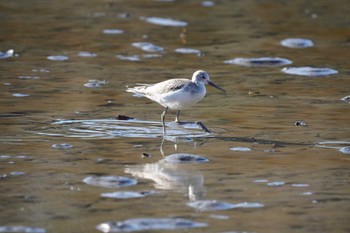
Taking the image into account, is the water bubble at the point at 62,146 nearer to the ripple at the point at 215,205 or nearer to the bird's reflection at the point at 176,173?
the bird's reflection at the point at 176,173

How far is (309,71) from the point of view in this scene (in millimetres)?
14266

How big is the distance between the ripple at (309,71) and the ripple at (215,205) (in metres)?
6.58

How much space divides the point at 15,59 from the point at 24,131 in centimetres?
456

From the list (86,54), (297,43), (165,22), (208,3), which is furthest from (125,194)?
(208,3)

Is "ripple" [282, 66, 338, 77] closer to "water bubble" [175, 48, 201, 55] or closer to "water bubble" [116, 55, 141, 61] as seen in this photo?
"water bubble" [175, 48, 201, 55]

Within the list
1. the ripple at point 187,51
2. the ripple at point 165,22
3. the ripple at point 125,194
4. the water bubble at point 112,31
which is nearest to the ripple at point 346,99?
the ripple at point 187,51

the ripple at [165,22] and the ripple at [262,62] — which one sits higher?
the ripple at [165,22]

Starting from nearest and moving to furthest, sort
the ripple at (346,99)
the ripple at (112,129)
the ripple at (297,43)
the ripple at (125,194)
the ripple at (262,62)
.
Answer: the ripple at (125,194)
the ripple at (112,129)
the ripple at (346,99)
the ripple at (262,62)
the ripple at (297,43)

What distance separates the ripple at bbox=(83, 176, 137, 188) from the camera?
8417 mm

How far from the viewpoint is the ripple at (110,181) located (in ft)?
27.6

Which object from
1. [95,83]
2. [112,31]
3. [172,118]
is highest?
[112,31]

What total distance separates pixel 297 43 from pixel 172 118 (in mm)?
5017

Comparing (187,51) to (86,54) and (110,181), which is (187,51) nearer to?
(86,54)

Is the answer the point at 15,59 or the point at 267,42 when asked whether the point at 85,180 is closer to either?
the point at 15,59
